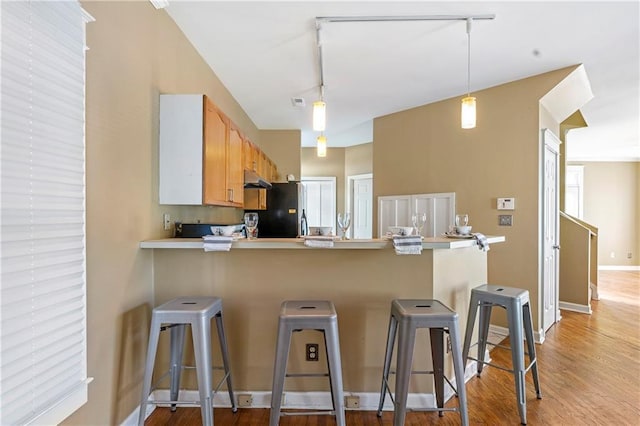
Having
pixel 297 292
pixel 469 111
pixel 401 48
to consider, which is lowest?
pixel 297 292

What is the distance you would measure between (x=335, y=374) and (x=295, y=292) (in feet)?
1.98

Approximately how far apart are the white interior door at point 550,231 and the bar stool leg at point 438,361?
206cm

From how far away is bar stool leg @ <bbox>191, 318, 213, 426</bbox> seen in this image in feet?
5.35

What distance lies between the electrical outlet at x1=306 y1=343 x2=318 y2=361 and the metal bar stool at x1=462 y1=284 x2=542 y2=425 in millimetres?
1039

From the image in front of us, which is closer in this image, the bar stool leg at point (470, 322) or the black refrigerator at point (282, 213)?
the bar stool leg at point (470, 322)

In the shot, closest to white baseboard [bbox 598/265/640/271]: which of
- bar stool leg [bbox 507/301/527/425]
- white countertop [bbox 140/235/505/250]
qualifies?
bar stool leg [bbox 507/301/527/425]

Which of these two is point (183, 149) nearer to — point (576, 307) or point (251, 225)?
point (251, 225)

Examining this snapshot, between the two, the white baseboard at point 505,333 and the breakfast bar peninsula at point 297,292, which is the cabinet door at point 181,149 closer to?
Result: the breakfast bar peninsula at point 297,292

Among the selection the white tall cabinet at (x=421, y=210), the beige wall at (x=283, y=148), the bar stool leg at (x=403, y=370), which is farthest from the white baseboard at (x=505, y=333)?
the beige wall at (x=283, y=148)

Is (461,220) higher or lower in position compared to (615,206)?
lower

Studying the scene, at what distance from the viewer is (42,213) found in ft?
4.08

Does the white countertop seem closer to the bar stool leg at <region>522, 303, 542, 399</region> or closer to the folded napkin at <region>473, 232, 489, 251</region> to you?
the folded napkin at <region>473, 232, 489, 251</region>

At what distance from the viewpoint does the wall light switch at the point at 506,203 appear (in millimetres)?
3388

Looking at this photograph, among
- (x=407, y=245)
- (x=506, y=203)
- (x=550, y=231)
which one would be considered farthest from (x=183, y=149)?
(x=550, y=231)
